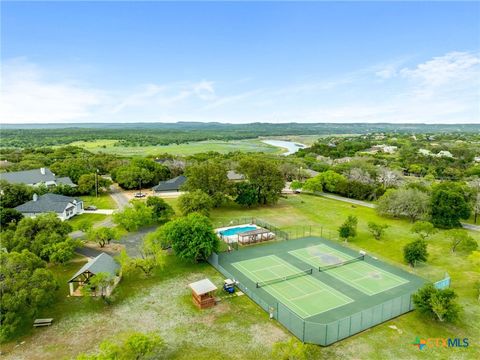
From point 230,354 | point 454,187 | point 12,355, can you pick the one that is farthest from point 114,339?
point 454,187

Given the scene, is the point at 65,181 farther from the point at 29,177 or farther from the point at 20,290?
the point at 20,290

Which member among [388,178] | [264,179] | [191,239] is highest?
[264,179]

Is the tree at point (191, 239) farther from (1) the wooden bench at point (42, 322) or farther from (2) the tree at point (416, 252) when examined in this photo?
(2) the tree at point (416, 252)

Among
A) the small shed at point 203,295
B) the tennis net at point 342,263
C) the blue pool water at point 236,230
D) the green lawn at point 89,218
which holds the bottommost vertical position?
the tennis net at point 342,263

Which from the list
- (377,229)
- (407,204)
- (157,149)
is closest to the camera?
(377,229)

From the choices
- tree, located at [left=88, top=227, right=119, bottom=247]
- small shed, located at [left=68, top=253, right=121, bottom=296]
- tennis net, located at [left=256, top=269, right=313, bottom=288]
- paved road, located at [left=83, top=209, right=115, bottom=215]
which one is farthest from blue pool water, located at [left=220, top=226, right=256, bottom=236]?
paved road, located at [left=83, top=209, right=115, bottom=215]

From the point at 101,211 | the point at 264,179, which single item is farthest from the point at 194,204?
the point at 101,211

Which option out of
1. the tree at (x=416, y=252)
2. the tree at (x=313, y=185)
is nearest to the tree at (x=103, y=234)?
the tree at (x=416, y=252)

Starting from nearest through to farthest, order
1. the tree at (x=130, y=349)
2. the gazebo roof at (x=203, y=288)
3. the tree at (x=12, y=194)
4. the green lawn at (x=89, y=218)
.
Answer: the tree at (x=130, y=349) → the gazebo roof at (x=203, y=288) → the green lawn at (x=89, y=218) → the tree at (x=12, y=194)
